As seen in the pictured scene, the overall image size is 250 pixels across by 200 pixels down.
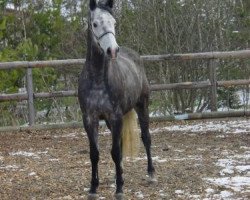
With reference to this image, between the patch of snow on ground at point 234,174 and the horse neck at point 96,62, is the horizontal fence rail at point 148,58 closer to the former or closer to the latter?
the patch of snow on ground at point 234,174

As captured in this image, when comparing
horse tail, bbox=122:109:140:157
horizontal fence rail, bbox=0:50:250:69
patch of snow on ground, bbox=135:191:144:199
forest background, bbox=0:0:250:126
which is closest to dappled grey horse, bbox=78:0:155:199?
patch of snow on ground, bbox=135:191:144:199

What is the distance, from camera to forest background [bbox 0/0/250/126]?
32.6ft

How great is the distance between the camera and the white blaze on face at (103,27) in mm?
4223

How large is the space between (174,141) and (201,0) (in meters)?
3.78

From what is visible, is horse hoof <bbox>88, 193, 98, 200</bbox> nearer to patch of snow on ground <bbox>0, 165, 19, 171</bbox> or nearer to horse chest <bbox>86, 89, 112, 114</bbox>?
horse chest <bbox>86, 89, 112, 114</bbox>

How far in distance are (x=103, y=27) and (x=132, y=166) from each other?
1972mm

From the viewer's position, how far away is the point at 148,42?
10.4m

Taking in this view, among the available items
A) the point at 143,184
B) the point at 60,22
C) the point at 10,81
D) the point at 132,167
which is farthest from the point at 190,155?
the point at 60,22

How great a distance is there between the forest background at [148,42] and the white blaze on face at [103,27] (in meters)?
5.26

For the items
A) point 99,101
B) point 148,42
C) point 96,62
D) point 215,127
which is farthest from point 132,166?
point 148,42

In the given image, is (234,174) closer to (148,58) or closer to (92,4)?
(92,4)

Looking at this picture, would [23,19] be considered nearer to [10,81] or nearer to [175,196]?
[10,81]

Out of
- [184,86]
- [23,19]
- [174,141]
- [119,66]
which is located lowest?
[174,141]

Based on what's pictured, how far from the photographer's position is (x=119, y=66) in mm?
4793
